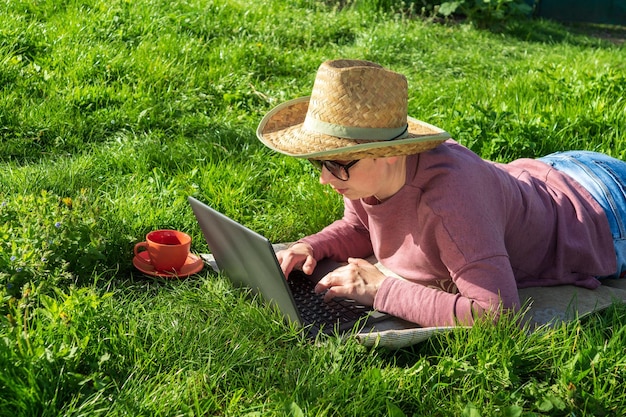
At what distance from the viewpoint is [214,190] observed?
14.3ft

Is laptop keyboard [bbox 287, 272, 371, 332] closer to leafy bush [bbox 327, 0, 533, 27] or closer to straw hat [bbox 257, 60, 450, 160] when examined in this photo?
straw hat [bbox 257, 60, 450, 160]

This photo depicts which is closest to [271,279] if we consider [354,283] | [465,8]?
[354,283]

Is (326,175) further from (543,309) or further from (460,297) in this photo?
(543,309)

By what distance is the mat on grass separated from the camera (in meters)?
2.92

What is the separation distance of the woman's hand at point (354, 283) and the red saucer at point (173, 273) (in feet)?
2.10

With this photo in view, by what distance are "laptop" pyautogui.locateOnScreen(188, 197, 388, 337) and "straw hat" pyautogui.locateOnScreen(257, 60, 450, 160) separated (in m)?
0.37

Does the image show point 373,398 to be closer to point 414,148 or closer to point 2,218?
point 414,148

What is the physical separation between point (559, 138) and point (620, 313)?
195 cm

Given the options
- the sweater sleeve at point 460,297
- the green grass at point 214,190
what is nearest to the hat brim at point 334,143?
the sweater sleeve at point 460,297

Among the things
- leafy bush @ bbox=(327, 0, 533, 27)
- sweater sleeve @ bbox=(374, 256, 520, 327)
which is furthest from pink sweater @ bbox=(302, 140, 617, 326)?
leafy bush @ bbox=(327, 0, 533, 27)

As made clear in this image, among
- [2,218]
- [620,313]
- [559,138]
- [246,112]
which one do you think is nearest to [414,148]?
[620,313]

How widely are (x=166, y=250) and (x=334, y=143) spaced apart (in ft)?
3.39

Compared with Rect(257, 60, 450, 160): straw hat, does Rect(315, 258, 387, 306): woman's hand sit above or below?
below

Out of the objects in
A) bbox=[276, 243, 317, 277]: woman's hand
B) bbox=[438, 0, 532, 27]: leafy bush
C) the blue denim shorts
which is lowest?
bbox=[438, 0, 532, 27]: leafy bush
